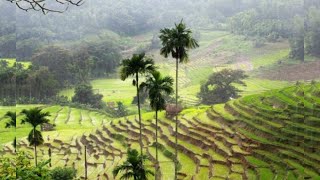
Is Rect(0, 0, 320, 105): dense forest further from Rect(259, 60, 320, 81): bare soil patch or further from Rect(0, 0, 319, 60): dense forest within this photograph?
Rect(259, 60, 320, 81): bare soil patch

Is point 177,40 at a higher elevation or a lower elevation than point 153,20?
lower

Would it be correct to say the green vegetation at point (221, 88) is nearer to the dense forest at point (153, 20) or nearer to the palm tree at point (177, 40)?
the dense forest at point (153, 20)

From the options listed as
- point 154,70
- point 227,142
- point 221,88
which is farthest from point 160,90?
point 221,88

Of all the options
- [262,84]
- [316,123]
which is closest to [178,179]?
[316,123]

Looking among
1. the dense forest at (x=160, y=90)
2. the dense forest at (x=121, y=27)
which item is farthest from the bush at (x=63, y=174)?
the dense forest at (x=121, y=27)

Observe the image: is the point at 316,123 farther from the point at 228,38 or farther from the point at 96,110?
the point at 228,38

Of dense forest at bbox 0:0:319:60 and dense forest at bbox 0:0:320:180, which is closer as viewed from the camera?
dense forest at bbox 0:0:320:180

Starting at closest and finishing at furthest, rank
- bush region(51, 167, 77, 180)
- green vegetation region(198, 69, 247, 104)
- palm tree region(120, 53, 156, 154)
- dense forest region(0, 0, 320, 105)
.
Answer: palm tree region(120, 53, 156, 154) < bush region(51, 167, 77, 180) < green vegetation region(198, 69, 247, 104) < dense forest region(0, 0, 320, 105)

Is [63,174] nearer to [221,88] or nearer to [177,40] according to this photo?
[177,40]

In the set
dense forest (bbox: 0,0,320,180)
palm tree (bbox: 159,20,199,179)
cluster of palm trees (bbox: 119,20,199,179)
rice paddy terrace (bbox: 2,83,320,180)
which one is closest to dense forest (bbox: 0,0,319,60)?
dense forest (bbox: 0,0,320,180)

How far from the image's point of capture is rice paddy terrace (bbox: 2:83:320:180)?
47.4 ft

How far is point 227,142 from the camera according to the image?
16906mm

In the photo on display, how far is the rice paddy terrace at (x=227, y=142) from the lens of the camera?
1445 centimetres

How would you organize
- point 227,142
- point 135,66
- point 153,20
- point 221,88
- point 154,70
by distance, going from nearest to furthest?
point 135,66, point 154,70, point 227,142, point 221,88, point 153,20
